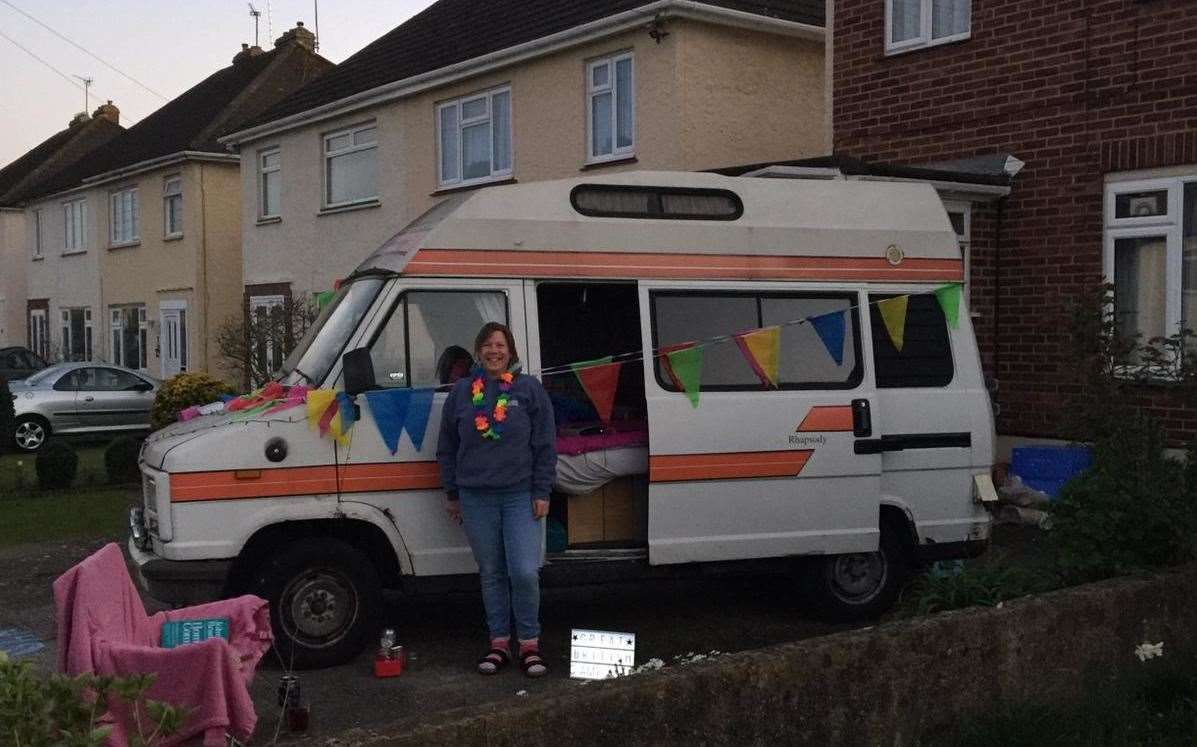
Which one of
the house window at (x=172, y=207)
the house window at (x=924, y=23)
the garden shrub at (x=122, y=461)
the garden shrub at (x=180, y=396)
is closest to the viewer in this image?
the house window at (x=924, y=23)

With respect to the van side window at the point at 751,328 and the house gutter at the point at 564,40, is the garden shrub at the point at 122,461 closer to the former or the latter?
the house gutter at the point at 564,40

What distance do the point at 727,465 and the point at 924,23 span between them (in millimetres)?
7061

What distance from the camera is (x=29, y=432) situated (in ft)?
63.1

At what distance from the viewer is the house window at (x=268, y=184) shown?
23.3 m

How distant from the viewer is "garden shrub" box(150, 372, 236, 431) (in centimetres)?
1570

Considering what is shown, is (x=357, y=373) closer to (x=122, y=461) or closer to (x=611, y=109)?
(x=122, y=461)

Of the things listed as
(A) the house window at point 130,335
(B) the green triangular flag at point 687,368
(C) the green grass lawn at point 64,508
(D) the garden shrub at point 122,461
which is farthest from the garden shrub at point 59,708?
(A) the house window at point 130,335

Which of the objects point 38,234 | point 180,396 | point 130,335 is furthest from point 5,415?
point 38,234

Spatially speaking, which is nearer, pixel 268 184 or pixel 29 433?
pixel 29 433

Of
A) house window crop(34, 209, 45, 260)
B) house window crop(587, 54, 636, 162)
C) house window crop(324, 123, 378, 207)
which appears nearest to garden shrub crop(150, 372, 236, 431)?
house window crop(324, 123, 378, 207)

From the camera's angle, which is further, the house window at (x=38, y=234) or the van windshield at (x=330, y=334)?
the house window at (x=38, y=234)

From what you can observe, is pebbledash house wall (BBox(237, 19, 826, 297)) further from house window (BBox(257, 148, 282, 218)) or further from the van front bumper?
the van front bumper

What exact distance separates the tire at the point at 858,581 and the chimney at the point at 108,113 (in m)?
42.2

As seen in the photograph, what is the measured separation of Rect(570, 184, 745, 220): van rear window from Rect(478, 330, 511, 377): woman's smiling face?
3.47ft
